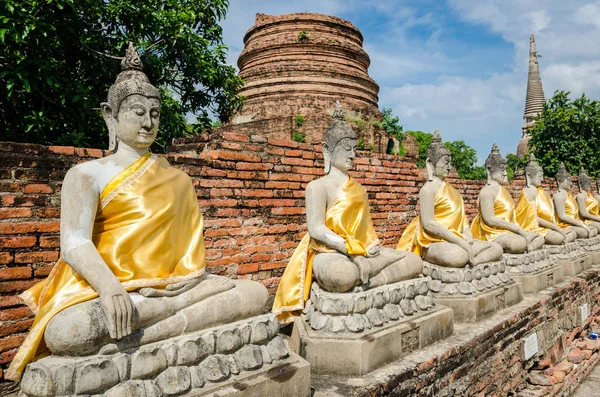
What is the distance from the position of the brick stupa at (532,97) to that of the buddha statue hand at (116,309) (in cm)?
3296

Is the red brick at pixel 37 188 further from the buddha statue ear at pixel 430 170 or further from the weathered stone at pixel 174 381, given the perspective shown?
the buddha statue ear at pixel 430 170

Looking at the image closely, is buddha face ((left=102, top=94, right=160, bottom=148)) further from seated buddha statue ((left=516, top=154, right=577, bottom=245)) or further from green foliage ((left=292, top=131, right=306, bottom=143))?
green foliage ((left=292, top=131, right=306, bottom=143))

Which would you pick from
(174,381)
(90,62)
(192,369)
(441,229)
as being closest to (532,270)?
(441,229)

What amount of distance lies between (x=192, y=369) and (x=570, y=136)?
1555 centimetres

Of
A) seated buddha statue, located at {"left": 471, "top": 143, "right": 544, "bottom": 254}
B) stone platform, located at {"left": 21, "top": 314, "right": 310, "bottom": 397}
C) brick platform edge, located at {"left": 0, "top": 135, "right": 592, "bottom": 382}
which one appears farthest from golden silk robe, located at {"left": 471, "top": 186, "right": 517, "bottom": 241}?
stone platform, located at {"left": 21, "top": 314, "right": 310, "bottom": 397}

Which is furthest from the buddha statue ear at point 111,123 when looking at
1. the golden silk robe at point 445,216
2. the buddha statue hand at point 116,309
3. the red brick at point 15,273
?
the golden silk robe at point 445,216

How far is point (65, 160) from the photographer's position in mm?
3363

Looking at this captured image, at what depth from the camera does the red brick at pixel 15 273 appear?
3.02 m

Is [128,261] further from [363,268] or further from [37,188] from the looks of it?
[363,268]

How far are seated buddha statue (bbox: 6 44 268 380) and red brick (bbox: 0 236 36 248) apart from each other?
90 cm

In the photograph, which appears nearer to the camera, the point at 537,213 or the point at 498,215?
the point at 498,215

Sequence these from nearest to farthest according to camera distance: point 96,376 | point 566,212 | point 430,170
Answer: point 96,376 → point 430,170 → point 566,212

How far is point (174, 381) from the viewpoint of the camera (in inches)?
84.9

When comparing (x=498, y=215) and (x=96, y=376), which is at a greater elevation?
(x=498, y=215)
